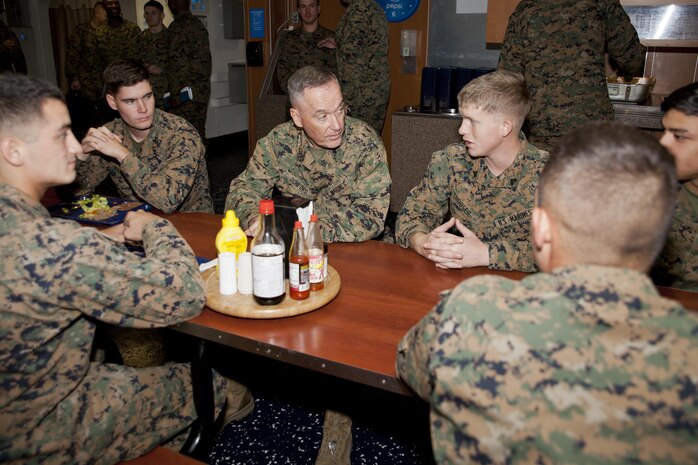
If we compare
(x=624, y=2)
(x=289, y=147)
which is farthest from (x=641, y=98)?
(x=289, y=147)

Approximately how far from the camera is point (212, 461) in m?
2.19

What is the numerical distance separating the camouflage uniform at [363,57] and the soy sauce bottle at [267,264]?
352 cm

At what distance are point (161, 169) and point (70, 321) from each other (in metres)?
1.42

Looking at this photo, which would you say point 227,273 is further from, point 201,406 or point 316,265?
point 201,406

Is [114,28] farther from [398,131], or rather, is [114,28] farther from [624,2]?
[624,2]

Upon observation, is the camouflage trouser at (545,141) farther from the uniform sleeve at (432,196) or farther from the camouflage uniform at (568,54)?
the uniform sleeve at (432,196)

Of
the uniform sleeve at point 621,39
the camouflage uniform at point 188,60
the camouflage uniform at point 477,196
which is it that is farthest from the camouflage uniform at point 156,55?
the camouflage uniform at point 477,196

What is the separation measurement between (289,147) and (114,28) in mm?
4872

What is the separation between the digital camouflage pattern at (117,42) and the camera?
6.25 m

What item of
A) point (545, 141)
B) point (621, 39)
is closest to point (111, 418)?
point (545, 141)

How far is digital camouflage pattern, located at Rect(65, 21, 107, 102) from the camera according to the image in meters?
6.24

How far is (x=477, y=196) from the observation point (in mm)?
2215

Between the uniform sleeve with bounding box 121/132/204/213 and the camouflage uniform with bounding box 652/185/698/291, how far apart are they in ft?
6.54

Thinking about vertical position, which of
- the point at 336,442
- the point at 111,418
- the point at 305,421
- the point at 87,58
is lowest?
the point at 305,421
